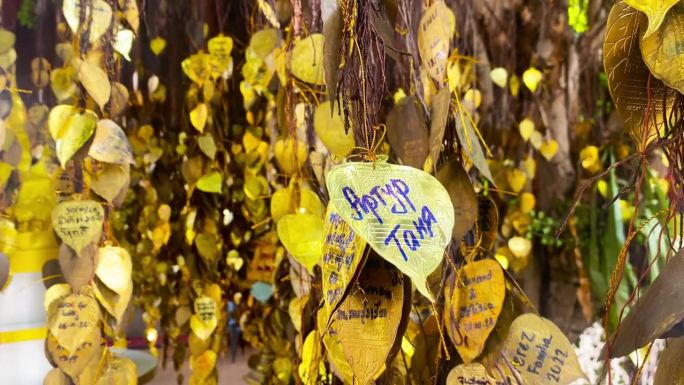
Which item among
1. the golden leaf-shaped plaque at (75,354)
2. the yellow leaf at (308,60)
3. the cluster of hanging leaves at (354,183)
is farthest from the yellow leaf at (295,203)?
the golden leaf-shaped plaque at (75,354)

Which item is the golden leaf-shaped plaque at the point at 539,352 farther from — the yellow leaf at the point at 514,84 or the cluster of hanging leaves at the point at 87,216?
the yellow leaf at the point at 514,84

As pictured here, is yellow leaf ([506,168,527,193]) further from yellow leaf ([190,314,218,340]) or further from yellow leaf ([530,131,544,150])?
yellow leaf ([190,314,218,340])

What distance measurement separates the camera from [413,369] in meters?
0.66

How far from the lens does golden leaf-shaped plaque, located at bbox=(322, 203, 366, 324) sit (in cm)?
46

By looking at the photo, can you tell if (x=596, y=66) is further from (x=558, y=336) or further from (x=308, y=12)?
(x=558, y=336)

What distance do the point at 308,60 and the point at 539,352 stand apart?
1.28 ft

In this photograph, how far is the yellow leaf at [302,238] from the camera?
73 cm

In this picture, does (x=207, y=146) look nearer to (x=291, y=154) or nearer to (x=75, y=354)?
(x=291, y=154)

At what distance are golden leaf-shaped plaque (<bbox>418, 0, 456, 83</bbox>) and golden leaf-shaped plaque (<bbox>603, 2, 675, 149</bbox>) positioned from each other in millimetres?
163

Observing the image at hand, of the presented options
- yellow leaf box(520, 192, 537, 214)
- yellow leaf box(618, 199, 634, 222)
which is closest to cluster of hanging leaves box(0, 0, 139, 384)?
yellow leaf box(520, 192, 537, 214)

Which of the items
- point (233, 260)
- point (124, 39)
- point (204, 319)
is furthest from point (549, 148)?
point (124, 39)

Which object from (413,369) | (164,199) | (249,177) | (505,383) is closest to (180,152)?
(164,199)

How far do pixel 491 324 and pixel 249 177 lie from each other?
36.6 inches

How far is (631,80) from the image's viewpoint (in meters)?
0.49
